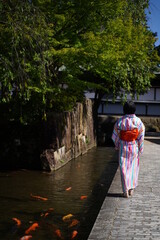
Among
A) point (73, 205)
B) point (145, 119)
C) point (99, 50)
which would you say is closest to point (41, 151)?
point (99, 50)

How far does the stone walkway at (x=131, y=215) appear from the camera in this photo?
5621mm

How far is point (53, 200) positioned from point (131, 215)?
2925mm

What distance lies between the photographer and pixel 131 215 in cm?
662

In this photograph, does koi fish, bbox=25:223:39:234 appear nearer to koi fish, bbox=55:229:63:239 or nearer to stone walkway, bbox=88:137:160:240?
koi fish, bbox=55:229:63:239

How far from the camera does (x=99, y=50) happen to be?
13.4 m

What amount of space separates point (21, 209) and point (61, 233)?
1.78 meters

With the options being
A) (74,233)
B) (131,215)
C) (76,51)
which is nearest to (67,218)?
(74,233)

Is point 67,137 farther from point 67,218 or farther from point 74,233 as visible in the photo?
point 74,233

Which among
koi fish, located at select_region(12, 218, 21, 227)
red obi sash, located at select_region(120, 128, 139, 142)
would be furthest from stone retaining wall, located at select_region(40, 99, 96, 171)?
koi fish, located at select_region(12, 218, 21, 227)

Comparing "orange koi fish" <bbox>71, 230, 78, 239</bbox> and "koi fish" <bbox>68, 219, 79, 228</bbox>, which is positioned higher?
"orange koi fish" <bbox>71, 230, 78, 239</bbox>

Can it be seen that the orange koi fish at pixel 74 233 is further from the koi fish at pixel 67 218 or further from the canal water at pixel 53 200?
the koi fish at pixel 67 218

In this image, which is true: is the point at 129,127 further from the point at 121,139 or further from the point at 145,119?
the point at 145,119

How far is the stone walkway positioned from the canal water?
48 cm

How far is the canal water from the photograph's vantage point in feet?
23.0
